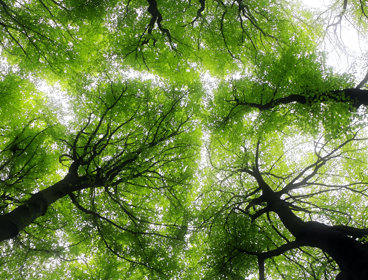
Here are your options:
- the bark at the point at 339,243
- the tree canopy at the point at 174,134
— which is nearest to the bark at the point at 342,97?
the tree canopy at the point at 174,134

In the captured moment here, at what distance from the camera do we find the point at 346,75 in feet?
19.1

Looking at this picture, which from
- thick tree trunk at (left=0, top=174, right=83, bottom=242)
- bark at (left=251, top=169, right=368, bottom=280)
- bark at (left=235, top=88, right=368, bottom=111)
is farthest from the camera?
bark at (left=235, top=88, right=368, bottom=111)

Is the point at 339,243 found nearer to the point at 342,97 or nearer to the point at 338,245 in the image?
the point at 338,245

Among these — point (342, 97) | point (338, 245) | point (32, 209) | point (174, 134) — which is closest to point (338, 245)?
point (338, 245)

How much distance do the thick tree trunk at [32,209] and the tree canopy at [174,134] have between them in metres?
0.07

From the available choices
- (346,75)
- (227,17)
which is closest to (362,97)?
(346,75)

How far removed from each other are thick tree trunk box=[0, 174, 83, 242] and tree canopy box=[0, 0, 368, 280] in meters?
0.07

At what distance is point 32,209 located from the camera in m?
4.50

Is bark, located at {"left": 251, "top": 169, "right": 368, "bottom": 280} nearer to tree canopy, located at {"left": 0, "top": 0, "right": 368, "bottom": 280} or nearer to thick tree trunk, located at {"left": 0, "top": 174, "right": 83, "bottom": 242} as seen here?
tree canopy, located at {"left": 0, "top": 0, "right": 368, "bottom": 280}

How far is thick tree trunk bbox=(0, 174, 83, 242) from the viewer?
12.9ft

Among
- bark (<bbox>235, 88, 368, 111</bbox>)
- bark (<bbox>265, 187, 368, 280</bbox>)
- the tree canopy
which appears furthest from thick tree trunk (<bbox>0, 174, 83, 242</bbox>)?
bark (<bbox>235, 88, 368, 111</bbox>)

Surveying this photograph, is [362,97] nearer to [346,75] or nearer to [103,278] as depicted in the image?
[346,75]

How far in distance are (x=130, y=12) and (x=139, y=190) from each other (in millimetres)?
6383

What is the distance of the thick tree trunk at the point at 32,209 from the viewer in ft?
12.9
